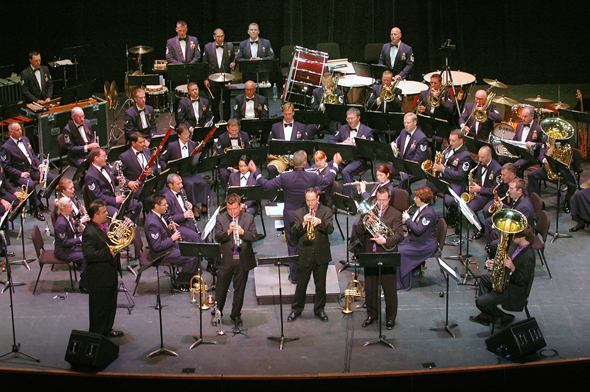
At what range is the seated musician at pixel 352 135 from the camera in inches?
454

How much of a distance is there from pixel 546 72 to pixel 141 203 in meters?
11.6

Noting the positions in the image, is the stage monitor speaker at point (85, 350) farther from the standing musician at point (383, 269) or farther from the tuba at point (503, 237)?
the tuba at point (503, 237)

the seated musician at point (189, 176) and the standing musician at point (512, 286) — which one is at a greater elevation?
the seated musician at point (189, 176)

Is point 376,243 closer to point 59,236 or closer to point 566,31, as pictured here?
point 59,236

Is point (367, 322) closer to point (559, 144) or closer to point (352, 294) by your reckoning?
point (352, 294)

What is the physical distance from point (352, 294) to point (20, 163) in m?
6.02

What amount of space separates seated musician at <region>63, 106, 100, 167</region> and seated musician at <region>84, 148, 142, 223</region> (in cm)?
156

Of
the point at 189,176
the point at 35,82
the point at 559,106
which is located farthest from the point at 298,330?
the point at 35,82

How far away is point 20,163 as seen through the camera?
36.9 feet

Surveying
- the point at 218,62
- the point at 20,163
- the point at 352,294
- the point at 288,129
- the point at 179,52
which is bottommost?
the point at 352,294

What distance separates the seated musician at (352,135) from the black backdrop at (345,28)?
18.3ft

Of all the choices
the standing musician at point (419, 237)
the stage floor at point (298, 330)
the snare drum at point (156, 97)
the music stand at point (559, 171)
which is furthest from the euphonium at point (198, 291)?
the snare drum at point (156, 97)

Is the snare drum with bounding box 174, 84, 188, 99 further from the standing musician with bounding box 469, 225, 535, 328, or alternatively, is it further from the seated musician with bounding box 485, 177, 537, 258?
the standing musician with bounding box 469, 225, 535, 328

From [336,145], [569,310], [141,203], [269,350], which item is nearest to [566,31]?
[336,145]
